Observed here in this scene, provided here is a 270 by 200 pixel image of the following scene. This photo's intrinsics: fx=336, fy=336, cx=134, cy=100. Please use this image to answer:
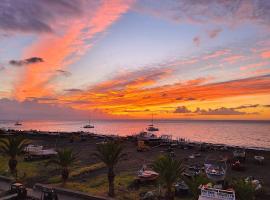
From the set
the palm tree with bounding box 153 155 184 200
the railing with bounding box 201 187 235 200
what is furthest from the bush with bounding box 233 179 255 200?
the palm tree with bounding box 153 155 184 200

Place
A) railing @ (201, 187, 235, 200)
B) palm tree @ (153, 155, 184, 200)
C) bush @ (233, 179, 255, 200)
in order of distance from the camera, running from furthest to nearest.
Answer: palm tree @ (153, 155, 184, 200), bush @ (233, 179, 255, 200), railing @ (201, 187, 235, 200)

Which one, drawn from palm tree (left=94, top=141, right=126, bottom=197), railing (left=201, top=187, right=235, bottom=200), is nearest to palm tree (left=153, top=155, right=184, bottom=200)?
palm tree (left=94, top=141, right=126, bottom=197)

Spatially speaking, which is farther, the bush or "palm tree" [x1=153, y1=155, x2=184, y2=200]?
"palm tree" [x1=153, y1=155, x2=184, y2=200]

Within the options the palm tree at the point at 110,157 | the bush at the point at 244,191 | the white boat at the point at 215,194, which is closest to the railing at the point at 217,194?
the white boat at the point at 215,194

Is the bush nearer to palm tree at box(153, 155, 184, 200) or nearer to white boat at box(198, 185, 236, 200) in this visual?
white boat at box(198, 185, 236, 200)

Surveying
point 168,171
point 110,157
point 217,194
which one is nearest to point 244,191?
point 217,194

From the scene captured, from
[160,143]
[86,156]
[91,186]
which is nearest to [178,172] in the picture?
[91,186]

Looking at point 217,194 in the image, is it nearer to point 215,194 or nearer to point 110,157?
point 215,194

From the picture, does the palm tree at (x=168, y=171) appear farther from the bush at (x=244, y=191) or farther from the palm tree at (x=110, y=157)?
the bush at (x=244, y=191)

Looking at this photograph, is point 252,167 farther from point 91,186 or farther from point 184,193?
point 91,186

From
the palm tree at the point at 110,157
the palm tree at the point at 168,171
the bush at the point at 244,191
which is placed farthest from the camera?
the palm tree at the point at 110,157

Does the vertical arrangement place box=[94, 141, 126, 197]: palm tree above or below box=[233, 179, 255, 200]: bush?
above

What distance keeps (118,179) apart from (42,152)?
18.2 meters

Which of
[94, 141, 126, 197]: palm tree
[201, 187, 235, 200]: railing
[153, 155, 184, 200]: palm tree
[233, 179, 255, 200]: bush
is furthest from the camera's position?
[94, 141, 126, 197]: palm tree
